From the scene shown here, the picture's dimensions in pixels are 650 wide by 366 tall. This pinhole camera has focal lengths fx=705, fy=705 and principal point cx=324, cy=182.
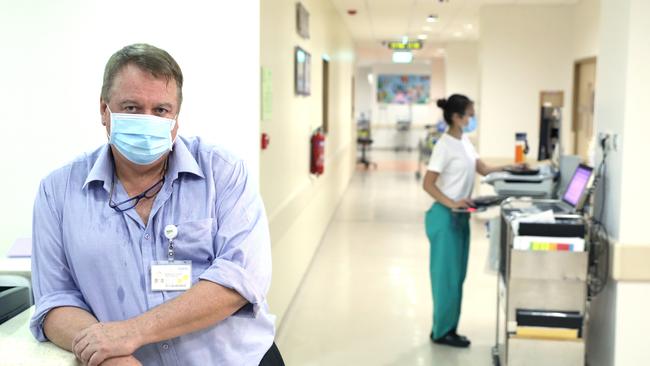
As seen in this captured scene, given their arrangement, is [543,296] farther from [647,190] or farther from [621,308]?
[647,190]

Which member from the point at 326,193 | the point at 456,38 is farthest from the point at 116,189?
the point at 456,38

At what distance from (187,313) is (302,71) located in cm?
406

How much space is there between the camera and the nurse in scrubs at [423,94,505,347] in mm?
4270

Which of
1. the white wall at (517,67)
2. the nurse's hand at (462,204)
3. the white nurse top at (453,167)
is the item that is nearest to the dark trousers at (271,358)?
the nurse's hand at (462,204)

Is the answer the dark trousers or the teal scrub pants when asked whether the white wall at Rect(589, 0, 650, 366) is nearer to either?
the teal scrub pants

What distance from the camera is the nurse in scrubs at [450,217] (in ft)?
14.0

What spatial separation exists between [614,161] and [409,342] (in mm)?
1781

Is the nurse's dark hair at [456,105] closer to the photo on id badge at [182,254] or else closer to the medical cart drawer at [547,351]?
the medical cart drawer at [547,351]

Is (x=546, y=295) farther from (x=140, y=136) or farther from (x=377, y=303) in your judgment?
(x=140, y=136)

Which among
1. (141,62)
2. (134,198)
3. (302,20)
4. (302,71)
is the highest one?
(302,20)

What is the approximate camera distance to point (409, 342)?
4.48m

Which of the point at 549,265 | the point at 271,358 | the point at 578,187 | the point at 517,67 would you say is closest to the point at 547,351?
the point at 549,265

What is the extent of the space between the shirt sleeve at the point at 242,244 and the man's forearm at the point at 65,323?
286 mm

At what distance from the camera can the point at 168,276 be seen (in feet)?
5.30
